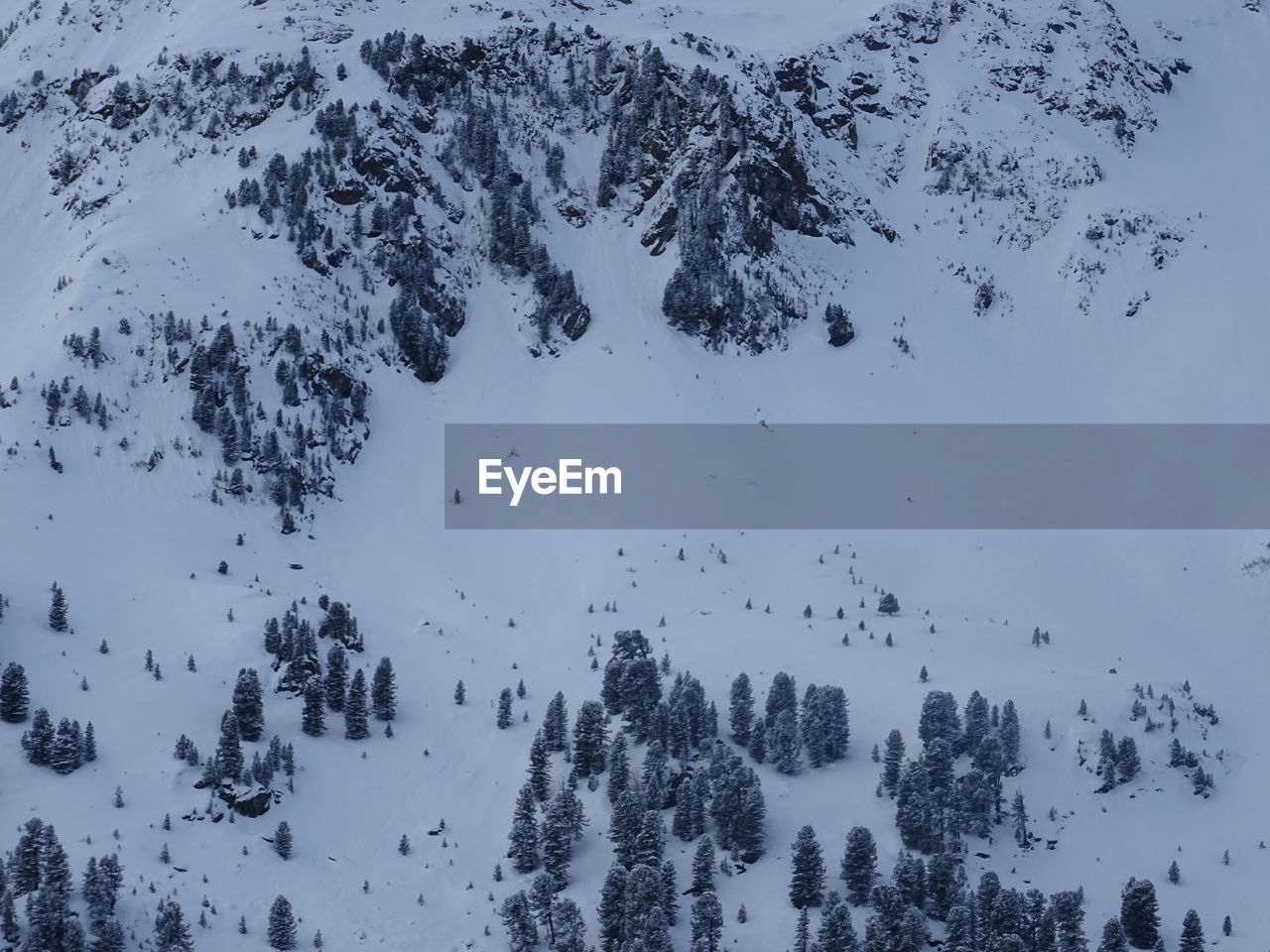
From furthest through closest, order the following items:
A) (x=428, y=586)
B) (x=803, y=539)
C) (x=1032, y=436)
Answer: (x=1032, y=436) < (x=803, y=539) < (x=428, y=586)

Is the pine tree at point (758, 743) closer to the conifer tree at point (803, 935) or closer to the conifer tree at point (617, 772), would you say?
the conifer tree at point (617, 772)

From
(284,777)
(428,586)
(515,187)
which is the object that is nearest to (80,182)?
(515,187)

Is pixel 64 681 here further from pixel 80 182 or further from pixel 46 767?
pixel 80 182

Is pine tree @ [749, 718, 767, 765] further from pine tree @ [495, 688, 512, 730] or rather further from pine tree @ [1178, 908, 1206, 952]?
pine tree @ [1178, 908, 1206, 952]

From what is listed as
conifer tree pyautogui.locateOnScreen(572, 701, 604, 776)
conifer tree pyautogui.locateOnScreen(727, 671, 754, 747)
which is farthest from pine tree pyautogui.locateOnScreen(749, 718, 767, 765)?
conifer tree pyautogui.locateOnScreen(572, 701, 604, 776)

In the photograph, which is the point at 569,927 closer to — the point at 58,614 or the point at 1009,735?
the point at 1009,735

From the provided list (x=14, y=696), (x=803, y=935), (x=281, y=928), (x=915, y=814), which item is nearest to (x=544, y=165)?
(x=14, y=696)

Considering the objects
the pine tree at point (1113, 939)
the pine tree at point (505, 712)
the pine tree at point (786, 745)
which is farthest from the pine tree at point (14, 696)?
the pine tree at point (1113, 939)
